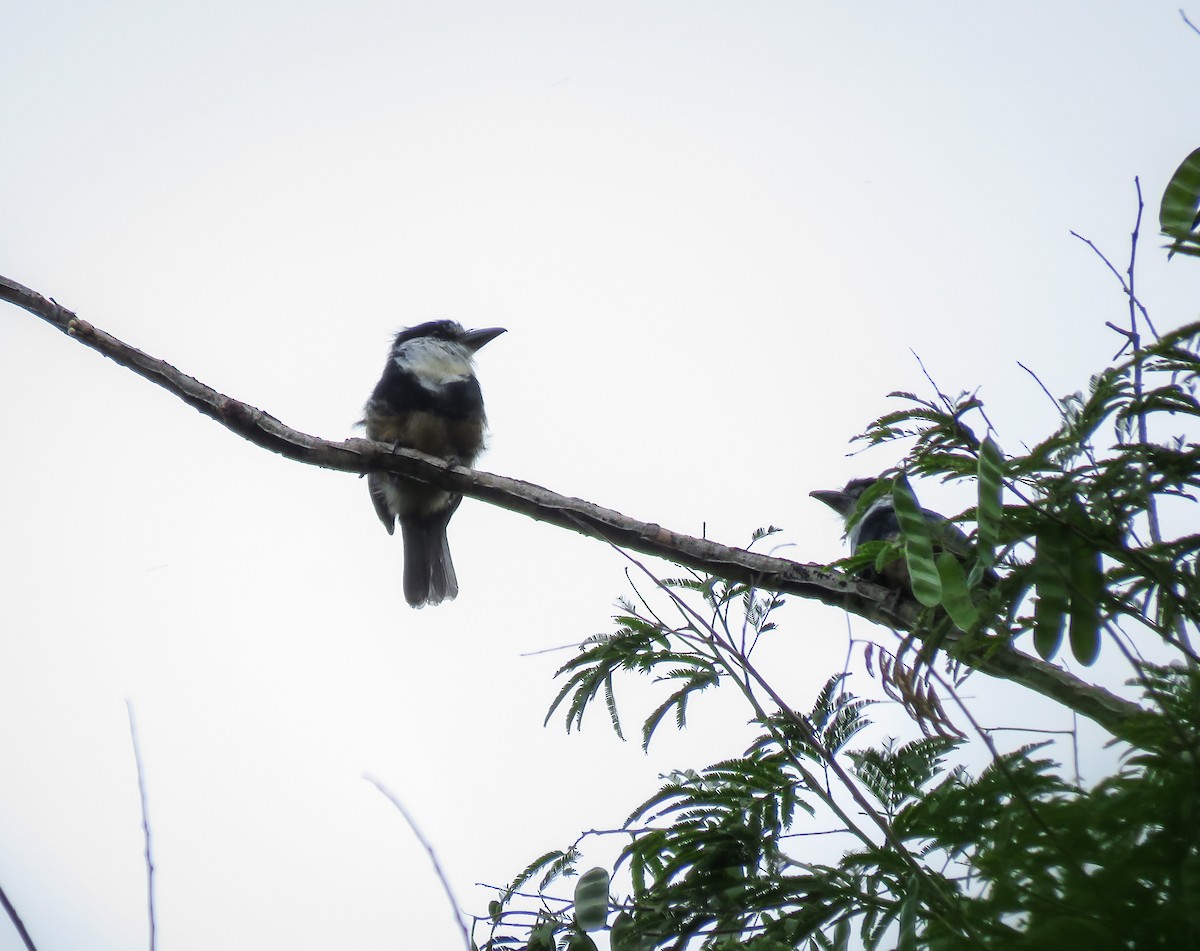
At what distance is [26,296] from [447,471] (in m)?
1.42

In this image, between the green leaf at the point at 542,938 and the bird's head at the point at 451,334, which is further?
the bird's head at the point at 451,334

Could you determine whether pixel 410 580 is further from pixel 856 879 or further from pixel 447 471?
pixel 856 879

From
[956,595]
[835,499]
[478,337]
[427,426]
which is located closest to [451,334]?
[478,337]

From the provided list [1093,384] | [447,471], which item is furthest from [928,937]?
[447,471]

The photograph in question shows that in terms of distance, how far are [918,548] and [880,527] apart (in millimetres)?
3456

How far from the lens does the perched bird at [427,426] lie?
19.3 ft

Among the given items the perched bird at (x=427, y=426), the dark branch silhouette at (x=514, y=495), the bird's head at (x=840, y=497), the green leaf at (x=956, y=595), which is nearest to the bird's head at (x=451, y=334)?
the perched bird at (x=427, y=426)

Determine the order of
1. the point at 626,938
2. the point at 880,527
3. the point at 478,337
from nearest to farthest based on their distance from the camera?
the point at 626,938, the point at 880,527, the point at 478,337

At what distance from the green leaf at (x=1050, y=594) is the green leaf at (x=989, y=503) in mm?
92


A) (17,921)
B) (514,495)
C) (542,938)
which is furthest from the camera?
(514,495)

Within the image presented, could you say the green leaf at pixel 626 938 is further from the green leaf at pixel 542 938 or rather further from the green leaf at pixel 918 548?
the green leaf at pixel 918 548

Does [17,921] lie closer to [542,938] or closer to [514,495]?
[542,938]

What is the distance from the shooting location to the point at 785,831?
2039 mm

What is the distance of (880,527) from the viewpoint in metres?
5.05
